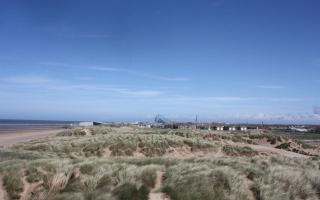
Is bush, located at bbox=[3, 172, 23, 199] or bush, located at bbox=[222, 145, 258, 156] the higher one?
bush, located at bbox=[222, 145, 258, 156]

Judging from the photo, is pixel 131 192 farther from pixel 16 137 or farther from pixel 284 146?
pixel 16 137

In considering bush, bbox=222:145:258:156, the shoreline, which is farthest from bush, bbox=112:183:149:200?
the shoreline

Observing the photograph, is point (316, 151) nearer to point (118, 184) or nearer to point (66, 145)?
point (66, 145)

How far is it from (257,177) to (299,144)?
145 feet

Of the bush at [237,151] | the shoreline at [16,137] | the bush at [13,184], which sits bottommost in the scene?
the bush at [13,184]

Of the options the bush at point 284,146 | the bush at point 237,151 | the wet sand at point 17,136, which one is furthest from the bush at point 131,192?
the bush at point 284,146

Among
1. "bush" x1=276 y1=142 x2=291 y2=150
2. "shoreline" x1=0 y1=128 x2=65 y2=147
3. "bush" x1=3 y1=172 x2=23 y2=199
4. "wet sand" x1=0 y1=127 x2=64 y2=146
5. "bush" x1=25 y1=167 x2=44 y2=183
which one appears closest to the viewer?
"bush" x1=3 y1=172 x2=23 y2=199

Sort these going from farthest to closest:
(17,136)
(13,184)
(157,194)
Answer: (17,136)
(13,184)
(157,194)

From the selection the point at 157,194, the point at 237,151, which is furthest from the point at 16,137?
the point at 157,194

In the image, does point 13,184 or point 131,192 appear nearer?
point 131,192

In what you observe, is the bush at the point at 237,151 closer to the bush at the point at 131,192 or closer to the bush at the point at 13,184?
the bush at the point at 13,184

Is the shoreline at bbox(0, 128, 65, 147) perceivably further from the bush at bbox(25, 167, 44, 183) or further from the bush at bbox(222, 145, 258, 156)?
the bush at bbox(25, 167, 44, 183)

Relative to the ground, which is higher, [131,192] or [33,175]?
[33,175]

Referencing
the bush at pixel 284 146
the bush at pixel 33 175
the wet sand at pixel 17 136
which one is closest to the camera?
the bush at pixel 33 175
